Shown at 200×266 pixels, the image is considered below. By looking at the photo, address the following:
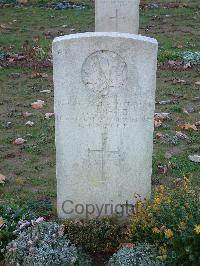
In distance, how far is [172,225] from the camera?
4.17 meters

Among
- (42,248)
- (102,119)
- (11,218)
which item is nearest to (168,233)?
(42,248)

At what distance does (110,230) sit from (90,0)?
14182mm

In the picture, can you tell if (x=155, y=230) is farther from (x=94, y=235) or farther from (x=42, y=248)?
(x=42, y=248)

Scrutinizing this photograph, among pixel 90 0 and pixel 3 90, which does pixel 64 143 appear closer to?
pixel 3 90

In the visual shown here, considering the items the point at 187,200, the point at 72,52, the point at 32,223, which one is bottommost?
the point at 32,223

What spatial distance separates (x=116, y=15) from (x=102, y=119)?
6.08 metres

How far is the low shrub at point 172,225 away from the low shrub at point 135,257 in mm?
74

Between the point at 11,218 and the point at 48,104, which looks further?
the point at 48,104

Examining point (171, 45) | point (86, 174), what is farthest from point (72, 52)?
point (171, 45)

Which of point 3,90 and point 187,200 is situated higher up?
point 187,200

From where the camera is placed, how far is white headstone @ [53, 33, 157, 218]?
14.5ft

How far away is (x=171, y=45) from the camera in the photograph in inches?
489

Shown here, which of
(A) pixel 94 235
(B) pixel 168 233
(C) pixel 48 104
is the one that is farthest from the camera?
(C) pixel 48 104

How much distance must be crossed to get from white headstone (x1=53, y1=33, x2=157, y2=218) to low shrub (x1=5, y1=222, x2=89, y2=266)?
0.53 m
